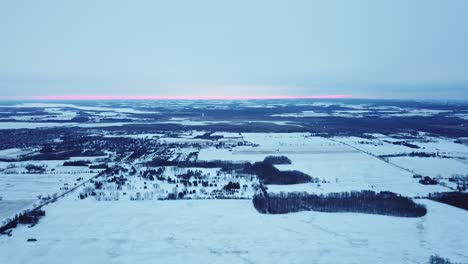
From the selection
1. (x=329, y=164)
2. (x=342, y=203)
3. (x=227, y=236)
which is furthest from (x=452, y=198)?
(x=227, y=236)

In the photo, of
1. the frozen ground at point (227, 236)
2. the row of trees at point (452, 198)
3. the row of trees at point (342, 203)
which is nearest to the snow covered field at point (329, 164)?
the row of trees at point (452, 198)

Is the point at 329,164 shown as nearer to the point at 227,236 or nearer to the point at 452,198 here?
the point at 452,198

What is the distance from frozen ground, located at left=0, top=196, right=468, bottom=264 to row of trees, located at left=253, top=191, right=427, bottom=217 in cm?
93

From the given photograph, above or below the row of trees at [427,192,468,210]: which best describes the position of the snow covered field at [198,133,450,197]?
above

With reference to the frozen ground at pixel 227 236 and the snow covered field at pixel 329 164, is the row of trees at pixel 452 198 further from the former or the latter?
the frozen ground at pixel 227 236

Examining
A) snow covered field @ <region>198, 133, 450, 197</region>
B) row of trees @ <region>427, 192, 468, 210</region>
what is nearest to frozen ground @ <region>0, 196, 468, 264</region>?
row of trees @ <region>427, 192, 468, 210</region>

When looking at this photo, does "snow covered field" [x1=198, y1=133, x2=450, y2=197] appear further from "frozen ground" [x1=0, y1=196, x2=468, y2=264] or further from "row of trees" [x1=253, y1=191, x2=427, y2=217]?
"frozen ground" [x1=0, y1=196, x2=468, y2=264]

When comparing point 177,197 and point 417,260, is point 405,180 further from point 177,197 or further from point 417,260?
point 177,197

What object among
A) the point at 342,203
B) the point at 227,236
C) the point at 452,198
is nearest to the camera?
the point at 227,236

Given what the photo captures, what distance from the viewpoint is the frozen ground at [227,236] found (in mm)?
18109

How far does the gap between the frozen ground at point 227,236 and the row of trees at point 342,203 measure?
93 centimetres

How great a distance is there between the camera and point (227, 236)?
67.0 ft

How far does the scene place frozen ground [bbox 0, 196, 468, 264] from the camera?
1811 cm

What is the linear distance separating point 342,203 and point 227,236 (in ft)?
30.5
